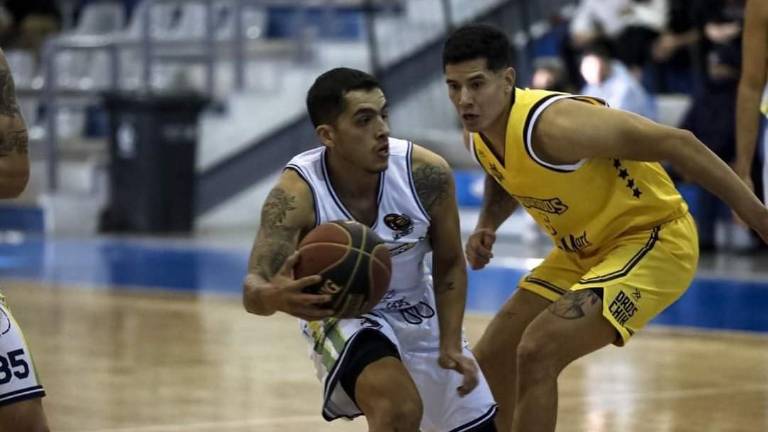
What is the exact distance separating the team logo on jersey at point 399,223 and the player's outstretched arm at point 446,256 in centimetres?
7

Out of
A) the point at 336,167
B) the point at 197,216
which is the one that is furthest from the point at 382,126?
the point at 197,216

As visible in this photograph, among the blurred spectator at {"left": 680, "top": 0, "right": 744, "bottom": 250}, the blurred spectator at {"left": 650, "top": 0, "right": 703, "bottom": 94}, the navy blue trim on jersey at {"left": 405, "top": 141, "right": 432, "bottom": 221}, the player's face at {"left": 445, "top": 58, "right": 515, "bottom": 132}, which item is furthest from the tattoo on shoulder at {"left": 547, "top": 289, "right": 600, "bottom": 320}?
the blurred spectator at {"left": 650, "top": 0, "right": 703, "bottom": 94}

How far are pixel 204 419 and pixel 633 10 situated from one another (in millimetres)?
9511

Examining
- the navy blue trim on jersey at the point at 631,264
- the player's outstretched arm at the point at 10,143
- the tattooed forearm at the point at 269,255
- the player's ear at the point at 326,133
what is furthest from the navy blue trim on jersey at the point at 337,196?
the player's outstretched arm at the point at 10,143

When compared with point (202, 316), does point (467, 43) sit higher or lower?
higher

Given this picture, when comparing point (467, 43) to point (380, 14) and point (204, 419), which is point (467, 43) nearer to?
point (204, 419)

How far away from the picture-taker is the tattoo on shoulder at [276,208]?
4941 millimetres

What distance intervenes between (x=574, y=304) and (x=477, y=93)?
29.3 inches

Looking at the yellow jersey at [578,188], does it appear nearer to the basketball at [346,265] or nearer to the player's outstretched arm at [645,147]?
Result: the player's outstretched arm at [645,147]

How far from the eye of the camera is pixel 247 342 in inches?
364

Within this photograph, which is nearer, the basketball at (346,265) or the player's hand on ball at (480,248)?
the basketball at (346,265)

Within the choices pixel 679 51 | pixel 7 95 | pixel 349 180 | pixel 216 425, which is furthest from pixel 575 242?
pixel 679 51

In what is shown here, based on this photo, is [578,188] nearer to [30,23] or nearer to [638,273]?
[638,273]

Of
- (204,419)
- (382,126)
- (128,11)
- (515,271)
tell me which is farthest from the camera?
(128,11)
